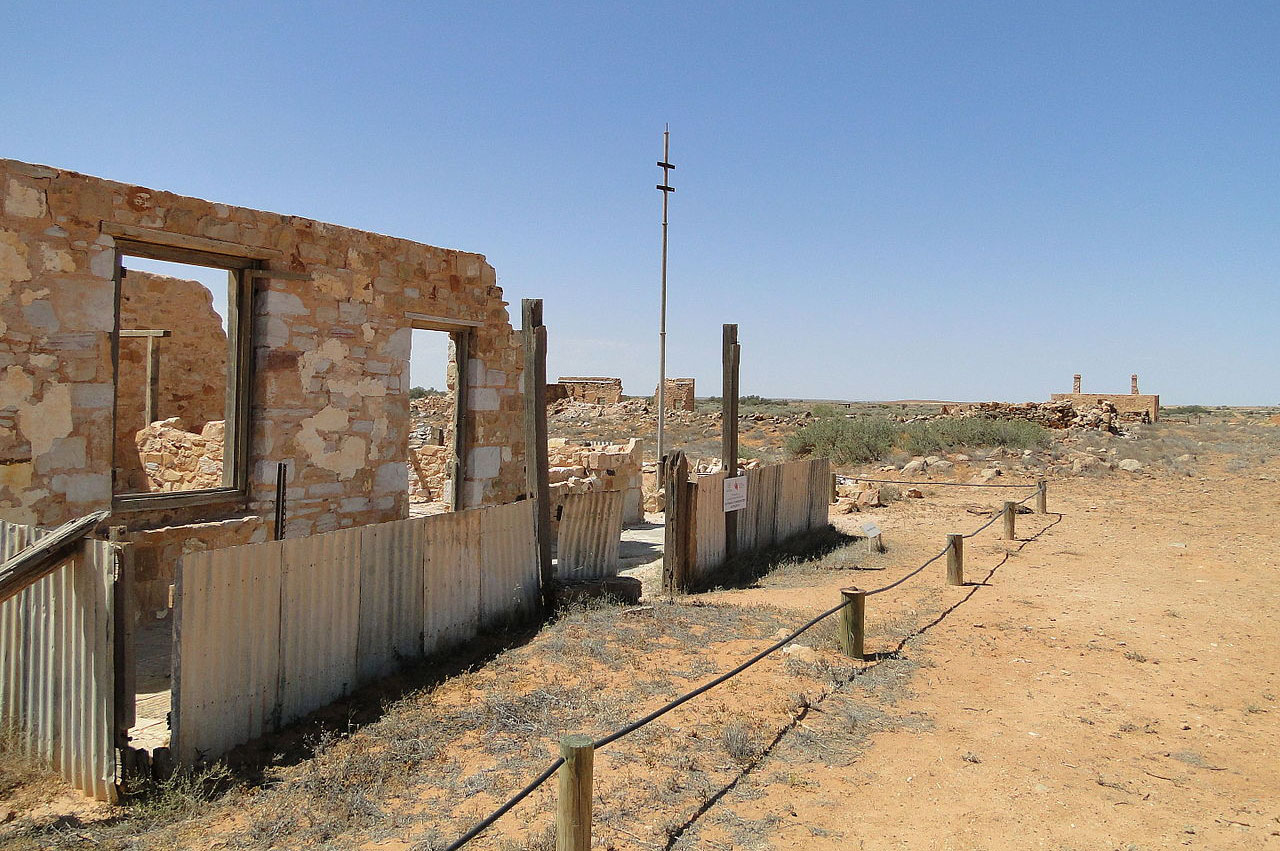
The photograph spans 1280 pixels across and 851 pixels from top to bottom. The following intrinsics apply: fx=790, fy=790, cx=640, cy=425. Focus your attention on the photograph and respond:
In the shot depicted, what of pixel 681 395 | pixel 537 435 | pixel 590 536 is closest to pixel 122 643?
pixel 537 435

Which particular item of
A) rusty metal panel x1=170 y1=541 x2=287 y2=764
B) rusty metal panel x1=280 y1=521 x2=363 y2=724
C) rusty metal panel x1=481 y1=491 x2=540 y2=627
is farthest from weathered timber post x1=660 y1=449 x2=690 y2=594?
rusty metal panel x1=170 y1=541 x2=287 y2=764

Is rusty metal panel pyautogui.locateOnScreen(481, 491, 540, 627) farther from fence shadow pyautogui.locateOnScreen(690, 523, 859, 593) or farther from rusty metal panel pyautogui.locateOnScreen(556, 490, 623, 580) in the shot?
fence shadow pyautogui.locateOnScreen(690, 523, 859, 593)

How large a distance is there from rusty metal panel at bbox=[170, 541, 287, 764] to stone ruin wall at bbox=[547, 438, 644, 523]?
7.57m

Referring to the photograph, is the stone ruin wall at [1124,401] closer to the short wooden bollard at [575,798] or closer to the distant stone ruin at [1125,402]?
the distant stone ruin at [1125,402]

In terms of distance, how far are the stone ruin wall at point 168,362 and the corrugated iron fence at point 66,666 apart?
6326 mm

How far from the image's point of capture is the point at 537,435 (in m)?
8.11

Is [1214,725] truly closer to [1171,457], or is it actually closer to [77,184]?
[77,184]

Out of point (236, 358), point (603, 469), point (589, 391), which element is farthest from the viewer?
point (589, 391)

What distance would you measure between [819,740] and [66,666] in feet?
14.4

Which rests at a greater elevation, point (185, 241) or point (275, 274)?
point (185, 241)

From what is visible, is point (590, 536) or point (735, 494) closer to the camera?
point (590, 536)

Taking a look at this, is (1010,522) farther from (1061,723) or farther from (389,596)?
(389,596)

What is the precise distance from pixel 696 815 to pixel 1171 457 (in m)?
23.7

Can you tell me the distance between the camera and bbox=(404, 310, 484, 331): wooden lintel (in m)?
8.95
